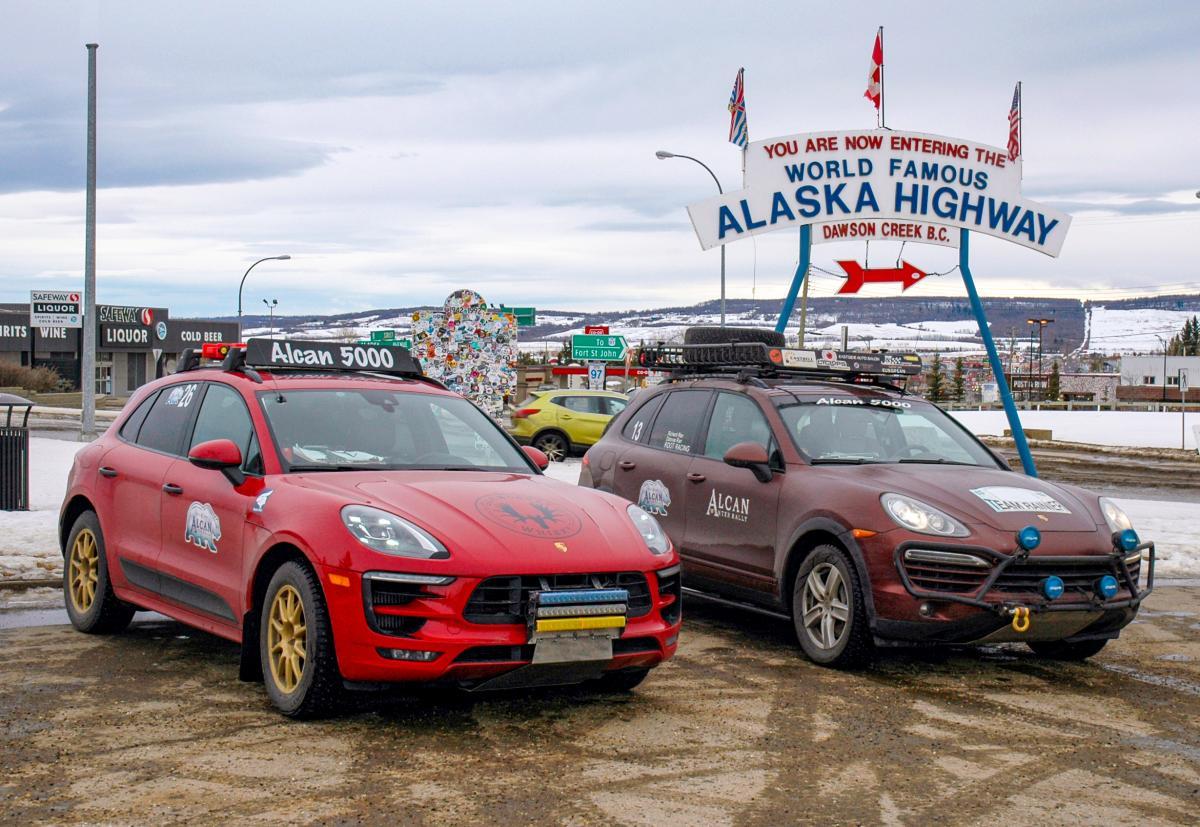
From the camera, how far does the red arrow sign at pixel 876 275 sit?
17.5m

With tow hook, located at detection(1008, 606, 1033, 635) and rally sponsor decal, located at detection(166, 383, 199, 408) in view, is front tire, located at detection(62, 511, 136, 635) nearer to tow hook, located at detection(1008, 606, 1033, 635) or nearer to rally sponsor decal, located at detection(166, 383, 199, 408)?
rally sponsor decal, located at detection(166, 383, 199, 408)

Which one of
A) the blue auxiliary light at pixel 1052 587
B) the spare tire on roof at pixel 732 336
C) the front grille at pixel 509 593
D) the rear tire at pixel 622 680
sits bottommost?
the rear tire at pixel 622 680

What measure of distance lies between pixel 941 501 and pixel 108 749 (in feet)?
14.3

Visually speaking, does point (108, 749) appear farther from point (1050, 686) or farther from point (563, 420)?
point (563, 420)

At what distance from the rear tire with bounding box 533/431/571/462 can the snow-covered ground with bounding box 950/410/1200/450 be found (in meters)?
16.6

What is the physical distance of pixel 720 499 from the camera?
8.61 meters

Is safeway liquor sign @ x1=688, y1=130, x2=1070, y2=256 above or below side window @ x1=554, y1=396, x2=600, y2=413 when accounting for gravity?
above

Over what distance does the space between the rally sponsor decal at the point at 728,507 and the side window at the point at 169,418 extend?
3.27m

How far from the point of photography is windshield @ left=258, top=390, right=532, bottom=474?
A: 6617 millimetres

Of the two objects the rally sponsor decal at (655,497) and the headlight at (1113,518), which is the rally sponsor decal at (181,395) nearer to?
the rally sponsor decal at (655,497)

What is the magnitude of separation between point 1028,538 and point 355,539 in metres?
3.52

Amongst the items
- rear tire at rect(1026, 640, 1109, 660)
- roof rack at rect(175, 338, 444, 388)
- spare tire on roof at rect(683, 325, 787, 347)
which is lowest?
rear tire at rect(1026, 640, 1109, 660)

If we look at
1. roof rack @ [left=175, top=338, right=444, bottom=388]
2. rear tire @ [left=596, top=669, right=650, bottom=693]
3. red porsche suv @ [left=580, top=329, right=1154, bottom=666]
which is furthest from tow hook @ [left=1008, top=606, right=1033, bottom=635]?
roof rack @ [left=175, top=338, right=444, bottom=388]

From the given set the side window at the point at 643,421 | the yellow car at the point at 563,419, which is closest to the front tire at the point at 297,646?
the side window at the point at 643,421
